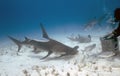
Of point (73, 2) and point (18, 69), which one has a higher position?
point (73, 2)

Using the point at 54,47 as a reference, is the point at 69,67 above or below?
below

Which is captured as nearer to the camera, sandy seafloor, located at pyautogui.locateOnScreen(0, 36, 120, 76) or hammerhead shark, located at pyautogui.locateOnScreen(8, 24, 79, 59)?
sandy seafloor, located at pyautogui.locateOnScreen(0, 36, 120, 76)

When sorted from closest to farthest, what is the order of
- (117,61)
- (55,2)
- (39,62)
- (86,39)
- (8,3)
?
(117,61), (39,62), (86,39), (8,3), (55,2)

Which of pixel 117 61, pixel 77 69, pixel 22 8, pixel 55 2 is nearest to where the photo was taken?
pixel 77 69

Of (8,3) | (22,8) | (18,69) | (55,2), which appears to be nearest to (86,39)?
(18,69)

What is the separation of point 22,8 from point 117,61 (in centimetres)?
15176

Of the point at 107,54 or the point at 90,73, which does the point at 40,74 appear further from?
the point at 107,54

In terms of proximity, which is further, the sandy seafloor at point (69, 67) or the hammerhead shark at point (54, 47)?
the hammerhead shark at point (54, 47)

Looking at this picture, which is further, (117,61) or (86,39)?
(86,39)

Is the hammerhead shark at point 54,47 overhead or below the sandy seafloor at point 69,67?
overhead

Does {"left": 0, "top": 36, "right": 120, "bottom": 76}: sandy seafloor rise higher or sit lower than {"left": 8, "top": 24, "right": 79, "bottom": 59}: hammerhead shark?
lower

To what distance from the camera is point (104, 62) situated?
948 centimetres

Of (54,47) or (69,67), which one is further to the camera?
(54,47)

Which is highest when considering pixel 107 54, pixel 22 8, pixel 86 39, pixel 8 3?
pixel 22 8
